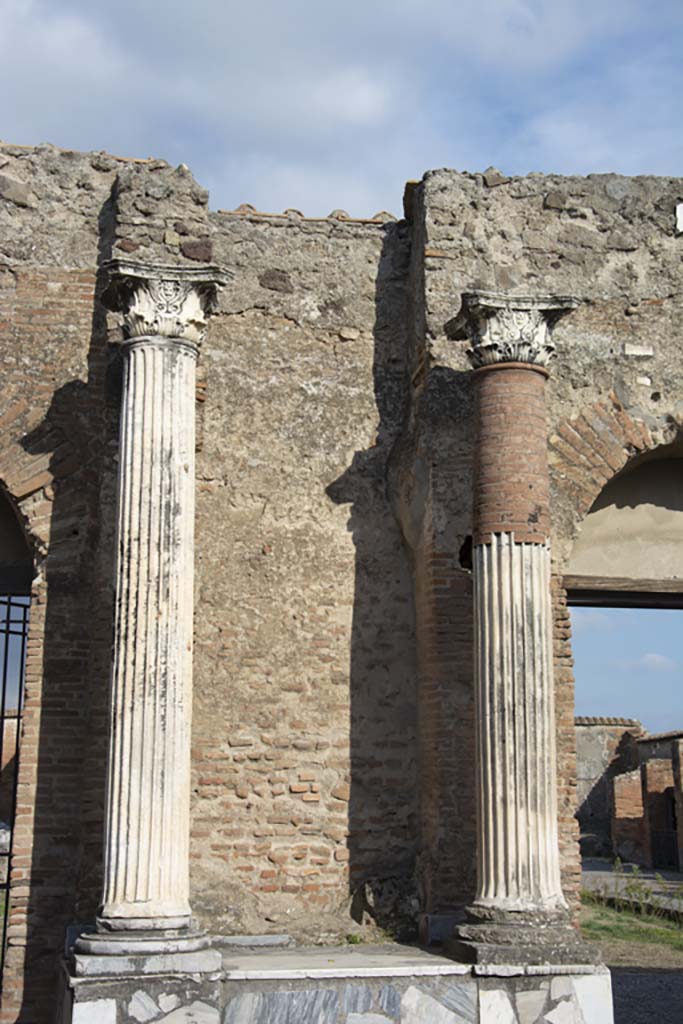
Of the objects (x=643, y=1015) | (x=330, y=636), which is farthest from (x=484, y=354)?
(x=643, y=1015)

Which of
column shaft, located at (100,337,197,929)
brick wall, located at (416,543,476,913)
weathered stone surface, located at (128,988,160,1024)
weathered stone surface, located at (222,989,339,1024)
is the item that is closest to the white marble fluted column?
column shaft, located at (100,337,197,929)

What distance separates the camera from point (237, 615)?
7.48 metres

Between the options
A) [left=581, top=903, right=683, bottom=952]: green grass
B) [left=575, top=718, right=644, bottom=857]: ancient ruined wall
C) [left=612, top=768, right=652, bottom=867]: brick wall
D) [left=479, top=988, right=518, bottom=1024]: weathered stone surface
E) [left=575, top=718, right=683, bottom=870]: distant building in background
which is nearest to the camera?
[left=479, top=988, right=518, bottom=1024]: weathered stone surface

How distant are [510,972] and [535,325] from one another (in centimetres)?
353

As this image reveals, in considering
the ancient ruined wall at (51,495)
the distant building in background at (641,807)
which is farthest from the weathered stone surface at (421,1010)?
the distant building in background at (641,807)

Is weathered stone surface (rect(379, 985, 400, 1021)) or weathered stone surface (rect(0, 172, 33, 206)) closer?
weathered stone surface (rect(379, 985, 400, 1021))

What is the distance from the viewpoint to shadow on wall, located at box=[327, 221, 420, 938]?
7.25 meters

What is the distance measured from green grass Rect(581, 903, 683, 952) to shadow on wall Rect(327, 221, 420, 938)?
5.56 m

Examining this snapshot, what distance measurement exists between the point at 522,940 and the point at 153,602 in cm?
254

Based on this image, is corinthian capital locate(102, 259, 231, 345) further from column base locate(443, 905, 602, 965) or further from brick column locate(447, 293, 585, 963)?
column base locate(443, 905, 602, 965)

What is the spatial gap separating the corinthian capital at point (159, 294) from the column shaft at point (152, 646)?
0.08 metres

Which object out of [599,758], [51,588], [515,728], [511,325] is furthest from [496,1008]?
[599,758]

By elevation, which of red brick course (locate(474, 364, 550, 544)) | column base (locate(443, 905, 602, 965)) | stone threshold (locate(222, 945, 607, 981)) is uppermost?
red brick course (locate(474, 364, 550, 544))

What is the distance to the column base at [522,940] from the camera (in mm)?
5996
